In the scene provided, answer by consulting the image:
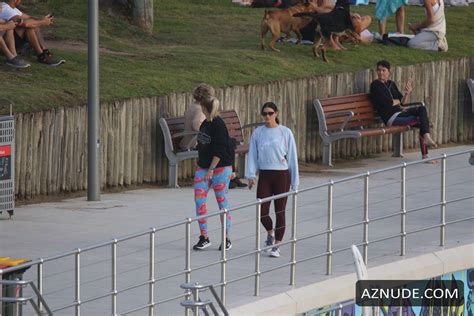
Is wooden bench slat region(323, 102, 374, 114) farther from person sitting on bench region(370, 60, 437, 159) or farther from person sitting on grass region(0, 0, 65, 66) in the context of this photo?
person sitting on grass region(0, 0, 65, 66)

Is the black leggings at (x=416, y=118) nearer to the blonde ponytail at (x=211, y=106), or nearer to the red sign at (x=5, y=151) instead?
the red sign at (x=5, y=151)

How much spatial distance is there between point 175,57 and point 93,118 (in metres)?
4.69

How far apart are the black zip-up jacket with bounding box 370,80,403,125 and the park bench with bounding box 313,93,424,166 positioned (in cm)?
17

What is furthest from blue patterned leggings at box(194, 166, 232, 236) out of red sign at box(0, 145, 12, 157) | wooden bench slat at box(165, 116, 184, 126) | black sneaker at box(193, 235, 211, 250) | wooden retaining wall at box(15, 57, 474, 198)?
wooden bench slat at box(165, 116, 184, 126)

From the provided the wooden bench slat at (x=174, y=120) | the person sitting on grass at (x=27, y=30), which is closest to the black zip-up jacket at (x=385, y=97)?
the wooden bench slat at (x=174, y=120)

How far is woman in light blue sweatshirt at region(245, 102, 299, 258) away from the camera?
549 inches

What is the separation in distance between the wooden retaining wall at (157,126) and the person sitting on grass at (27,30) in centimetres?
203

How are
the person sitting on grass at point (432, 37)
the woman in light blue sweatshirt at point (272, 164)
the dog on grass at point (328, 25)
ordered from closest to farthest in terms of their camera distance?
the woman in light blue sweatshirt at point (272, 164) → the dog on grass at point (328, 25) → the person sitting on grass at point (432, 37)

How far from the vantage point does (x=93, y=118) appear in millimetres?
17453

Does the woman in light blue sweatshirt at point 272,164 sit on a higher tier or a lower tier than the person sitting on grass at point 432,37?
higher

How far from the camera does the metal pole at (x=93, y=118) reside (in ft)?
57.2

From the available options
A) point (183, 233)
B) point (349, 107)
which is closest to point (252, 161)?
point (183, 233)

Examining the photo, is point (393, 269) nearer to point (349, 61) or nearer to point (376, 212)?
point (376, 212)

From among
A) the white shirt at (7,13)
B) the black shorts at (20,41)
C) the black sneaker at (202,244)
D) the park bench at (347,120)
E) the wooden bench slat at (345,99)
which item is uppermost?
the white shirt at (7,13)
